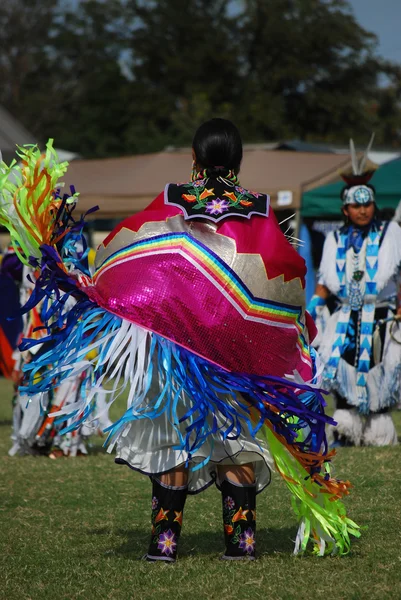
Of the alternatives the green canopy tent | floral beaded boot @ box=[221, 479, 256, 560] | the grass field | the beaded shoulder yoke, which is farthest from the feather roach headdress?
floral beaded boot @ box=[221, 479, 256, 560]

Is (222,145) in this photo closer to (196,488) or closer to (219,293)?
(219,293)

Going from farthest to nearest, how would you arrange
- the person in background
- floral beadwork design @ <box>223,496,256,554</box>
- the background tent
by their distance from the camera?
the background tent, the person in background, floral beadwork design @ <box>223,496,256,554</box>

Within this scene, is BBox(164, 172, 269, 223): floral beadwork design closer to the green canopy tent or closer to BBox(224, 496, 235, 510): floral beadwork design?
BBox(224, 496, 235, 510): floral beadwork design

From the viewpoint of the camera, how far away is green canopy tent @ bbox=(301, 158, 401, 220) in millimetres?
9734

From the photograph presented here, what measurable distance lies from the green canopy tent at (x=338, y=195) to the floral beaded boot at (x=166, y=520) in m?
6.60

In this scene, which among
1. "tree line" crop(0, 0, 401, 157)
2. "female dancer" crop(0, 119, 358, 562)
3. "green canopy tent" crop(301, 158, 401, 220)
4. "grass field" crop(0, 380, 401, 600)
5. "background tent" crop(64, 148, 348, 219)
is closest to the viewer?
"grass field" crop(0, 380, 401, 600)

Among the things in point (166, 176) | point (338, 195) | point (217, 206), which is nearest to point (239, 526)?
point (217, 206)

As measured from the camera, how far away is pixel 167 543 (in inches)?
143

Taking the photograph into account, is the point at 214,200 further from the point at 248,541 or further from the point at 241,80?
the point at 241,80

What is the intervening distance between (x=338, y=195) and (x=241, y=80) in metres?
23.7

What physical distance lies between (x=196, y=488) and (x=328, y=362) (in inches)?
118

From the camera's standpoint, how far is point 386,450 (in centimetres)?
621

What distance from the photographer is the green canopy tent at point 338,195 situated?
9.73 meters

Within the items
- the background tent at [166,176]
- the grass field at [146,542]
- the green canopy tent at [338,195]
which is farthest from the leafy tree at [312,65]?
the grass field at [146,542]
